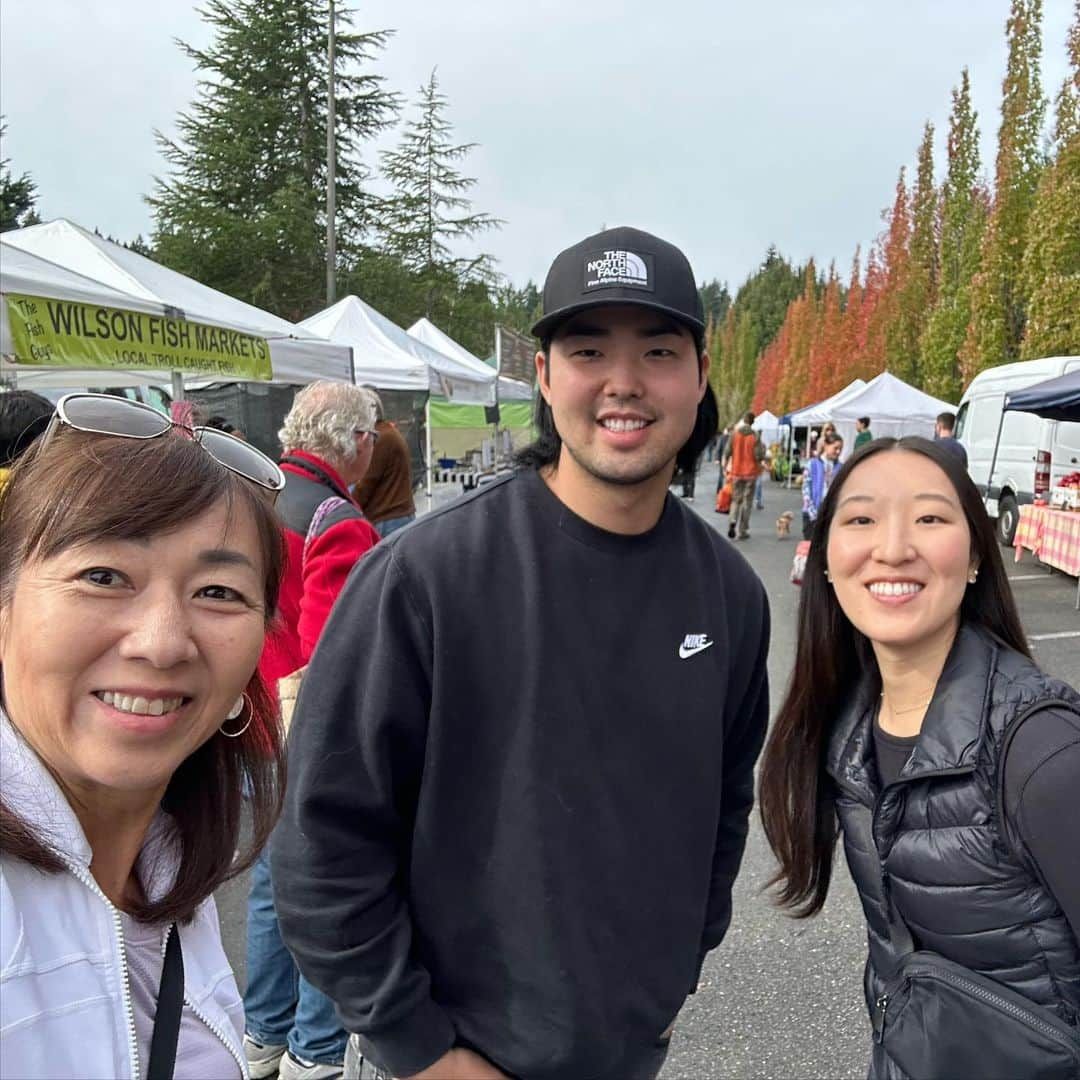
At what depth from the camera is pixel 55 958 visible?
0.80 metres

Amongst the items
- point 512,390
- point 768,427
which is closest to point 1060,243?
point 512,390

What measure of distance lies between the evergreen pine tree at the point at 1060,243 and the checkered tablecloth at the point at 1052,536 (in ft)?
24.7

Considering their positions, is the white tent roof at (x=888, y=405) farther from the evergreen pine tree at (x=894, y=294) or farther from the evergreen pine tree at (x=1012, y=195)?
the evergreen pine tree at (x=894, y=294)

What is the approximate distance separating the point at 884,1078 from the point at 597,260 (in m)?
→ 1.64

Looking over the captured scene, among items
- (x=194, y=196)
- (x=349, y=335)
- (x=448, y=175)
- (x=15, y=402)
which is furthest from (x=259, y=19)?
(x=15, y=402)

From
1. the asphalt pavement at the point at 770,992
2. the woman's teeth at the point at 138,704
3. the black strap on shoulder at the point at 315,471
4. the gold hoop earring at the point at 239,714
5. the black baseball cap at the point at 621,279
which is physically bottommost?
the asphalt pavement at the point at 770,992

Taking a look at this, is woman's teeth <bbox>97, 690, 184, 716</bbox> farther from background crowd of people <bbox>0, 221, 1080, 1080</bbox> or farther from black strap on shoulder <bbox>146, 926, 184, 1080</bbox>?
black strap on shoulder <bbox>146, 926, 184, 1080</bbox>

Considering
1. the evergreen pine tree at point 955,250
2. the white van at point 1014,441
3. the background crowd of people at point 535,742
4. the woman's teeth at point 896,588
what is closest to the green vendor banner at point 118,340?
the background crowd of people at point 535,742

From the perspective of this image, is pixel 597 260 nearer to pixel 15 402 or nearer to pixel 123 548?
pixel 123 548

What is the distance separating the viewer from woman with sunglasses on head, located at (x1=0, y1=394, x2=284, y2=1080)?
31.8 inches

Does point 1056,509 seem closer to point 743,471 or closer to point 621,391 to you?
point 743,471

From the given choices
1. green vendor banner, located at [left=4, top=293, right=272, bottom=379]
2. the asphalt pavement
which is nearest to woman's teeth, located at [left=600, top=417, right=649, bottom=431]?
the asphalt pavement

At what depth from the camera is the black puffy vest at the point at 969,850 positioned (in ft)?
4.33

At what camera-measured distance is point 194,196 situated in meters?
24.6
